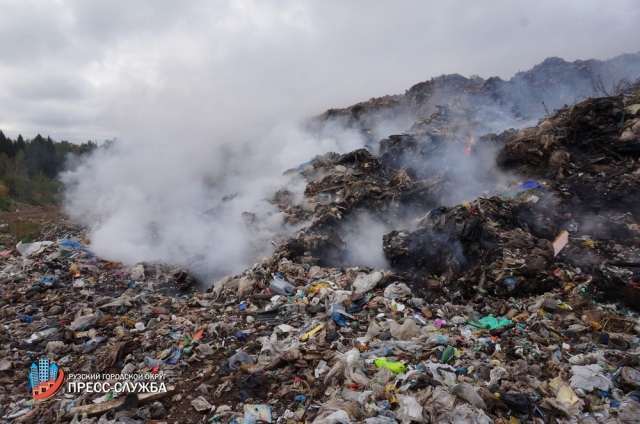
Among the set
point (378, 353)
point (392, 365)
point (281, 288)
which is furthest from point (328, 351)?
point (281, 288)

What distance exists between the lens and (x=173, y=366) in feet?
11.9

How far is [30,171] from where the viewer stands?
21.0m

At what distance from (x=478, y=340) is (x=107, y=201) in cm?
1234

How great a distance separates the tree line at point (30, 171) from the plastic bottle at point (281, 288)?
15021 mm

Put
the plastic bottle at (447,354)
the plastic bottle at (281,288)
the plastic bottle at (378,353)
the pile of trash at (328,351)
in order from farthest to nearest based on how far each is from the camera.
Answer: the plastic bottle at (281,288)
the plastic bottle at (378,353)
the plastic bottle at (447,354)
the pile of trash at (328,351)

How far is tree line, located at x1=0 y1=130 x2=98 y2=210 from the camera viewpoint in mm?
16453

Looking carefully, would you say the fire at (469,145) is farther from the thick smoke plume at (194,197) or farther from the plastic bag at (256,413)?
the plastic bag at (256,413)

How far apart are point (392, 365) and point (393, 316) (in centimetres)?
118

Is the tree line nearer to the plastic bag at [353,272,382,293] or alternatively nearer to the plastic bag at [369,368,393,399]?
the plastic bag at [353,272,382,293]

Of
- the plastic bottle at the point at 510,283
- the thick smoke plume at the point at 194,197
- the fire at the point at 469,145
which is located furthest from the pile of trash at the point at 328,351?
the fire at the point at 469,145

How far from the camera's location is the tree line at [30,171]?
16453mm

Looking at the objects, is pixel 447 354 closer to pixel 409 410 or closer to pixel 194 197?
pixel 409 410

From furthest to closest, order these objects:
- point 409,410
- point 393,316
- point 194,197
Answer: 1. point 194,197
2. point 393,316
3. point 409,410

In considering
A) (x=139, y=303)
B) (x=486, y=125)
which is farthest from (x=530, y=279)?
(x=486, y=125)
